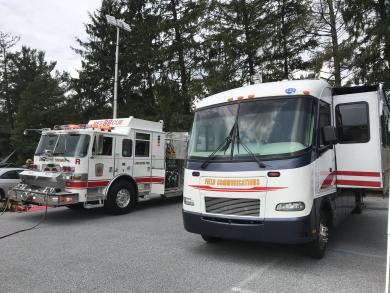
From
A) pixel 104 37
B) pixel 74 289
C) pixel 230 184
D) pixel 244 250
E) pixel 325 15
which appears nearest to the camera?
pixel 74 289

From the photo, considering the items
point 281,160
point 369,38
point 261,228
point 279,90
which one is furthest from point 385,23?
point 261,228

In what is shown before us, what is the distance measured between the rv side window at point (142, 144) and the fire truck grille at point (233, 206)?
5991 millimetres

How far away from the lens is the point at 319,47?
18.0 meters

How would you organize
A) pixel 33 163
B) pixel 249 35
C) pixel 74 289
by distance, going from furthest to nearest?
pixel 249 35 < pixel 33 163 < pixel 74 289

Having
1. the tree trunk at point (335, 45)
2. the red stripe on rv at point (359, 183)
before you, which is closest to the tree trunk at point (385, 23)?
the tree trunk at point (335, 45)

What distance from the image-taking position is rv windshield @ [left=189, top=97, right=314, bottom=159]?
217 inches

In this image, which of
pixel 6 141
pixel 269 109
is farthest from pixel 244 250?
pixel 6 141

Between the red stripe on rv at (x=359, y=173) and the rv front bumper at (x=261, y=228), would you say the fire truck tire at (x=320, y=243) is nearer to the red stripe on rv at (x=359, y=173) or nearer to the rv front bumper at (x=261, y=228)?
the rv front bumper at (x=261, y=228)

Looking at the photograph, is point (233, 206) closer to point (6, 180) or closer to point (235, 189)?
point (235, 189)

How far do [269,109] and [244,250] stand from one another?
2.56 m

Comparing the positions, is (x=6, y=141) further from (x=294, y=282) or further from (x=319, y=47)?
(x=294, y=282)

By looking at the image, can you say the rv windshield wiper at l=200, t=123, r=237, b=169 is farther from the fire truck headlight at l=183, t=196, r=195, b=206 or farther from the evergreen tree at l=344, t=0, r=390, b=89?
the evergreen tree at l=344, t=0, r=390, b=89

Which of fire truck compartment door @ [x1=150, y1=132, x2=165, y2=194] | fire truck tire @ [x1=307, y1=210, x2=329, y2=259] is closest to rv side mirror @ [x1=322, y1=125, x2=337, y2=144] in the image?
fire truck tire @ [x1=307, y1=210, x2=329, y2=259]

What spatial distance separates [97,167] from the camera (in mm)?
10000
